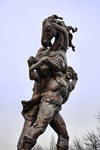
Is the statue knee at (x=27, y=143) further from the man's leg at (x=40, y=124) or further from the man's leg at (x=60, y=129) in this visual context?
the man's leg at (x=60, y=129)

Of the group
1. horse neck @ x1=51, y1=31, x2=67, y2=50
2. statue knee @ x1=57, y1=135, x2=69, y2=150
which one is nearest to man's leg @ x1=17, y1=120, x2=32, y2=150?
statue knee @ x1=57, y1=135, x2=69, y2=150

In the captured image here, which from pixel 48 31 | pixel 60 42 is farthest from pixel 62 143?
pixel 48 31

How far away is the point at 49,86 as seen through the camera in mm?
5594

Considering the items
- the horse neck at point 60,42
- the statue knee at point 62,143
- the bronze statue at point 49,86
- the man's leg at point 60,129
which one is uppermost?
the horse neck at point 60,42

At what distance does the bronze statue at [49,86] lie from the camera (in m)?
5.12

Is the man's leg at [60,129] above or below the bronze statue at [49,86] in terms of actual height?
below

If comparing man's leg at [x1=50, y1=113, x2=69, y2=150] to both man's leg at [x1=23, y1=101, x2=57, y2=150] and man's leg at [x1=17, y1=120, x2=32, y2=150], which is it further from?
man's leg at [x1=17, y1=120, x2=32, y2=150]

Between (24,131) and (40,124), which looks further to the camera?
(24,131)

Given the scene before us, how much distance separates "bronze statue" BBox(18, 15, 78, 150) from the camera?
16.8 feet

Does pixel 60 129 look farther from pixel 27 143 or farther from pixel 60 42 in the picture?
pixel 60 42

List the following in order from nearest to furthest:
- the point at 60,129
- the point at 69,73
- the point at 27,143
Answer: the point at 27,143 < the point at 60,129 < the point at 69,73

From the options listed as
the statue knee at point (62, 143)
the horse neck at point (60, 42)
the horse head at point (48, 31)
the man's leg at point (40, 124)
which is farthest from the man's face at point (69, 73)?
the statue knee at point (62, 143)

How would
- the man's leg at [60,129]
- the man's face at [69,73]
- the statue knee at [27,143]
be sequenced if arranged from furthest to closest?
the man's face at [69,73], the man's leg at [60,129], the statue knee at [27,143]

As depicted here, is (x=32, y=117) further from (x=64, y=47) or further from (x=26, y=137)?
(x=64, y=47)
